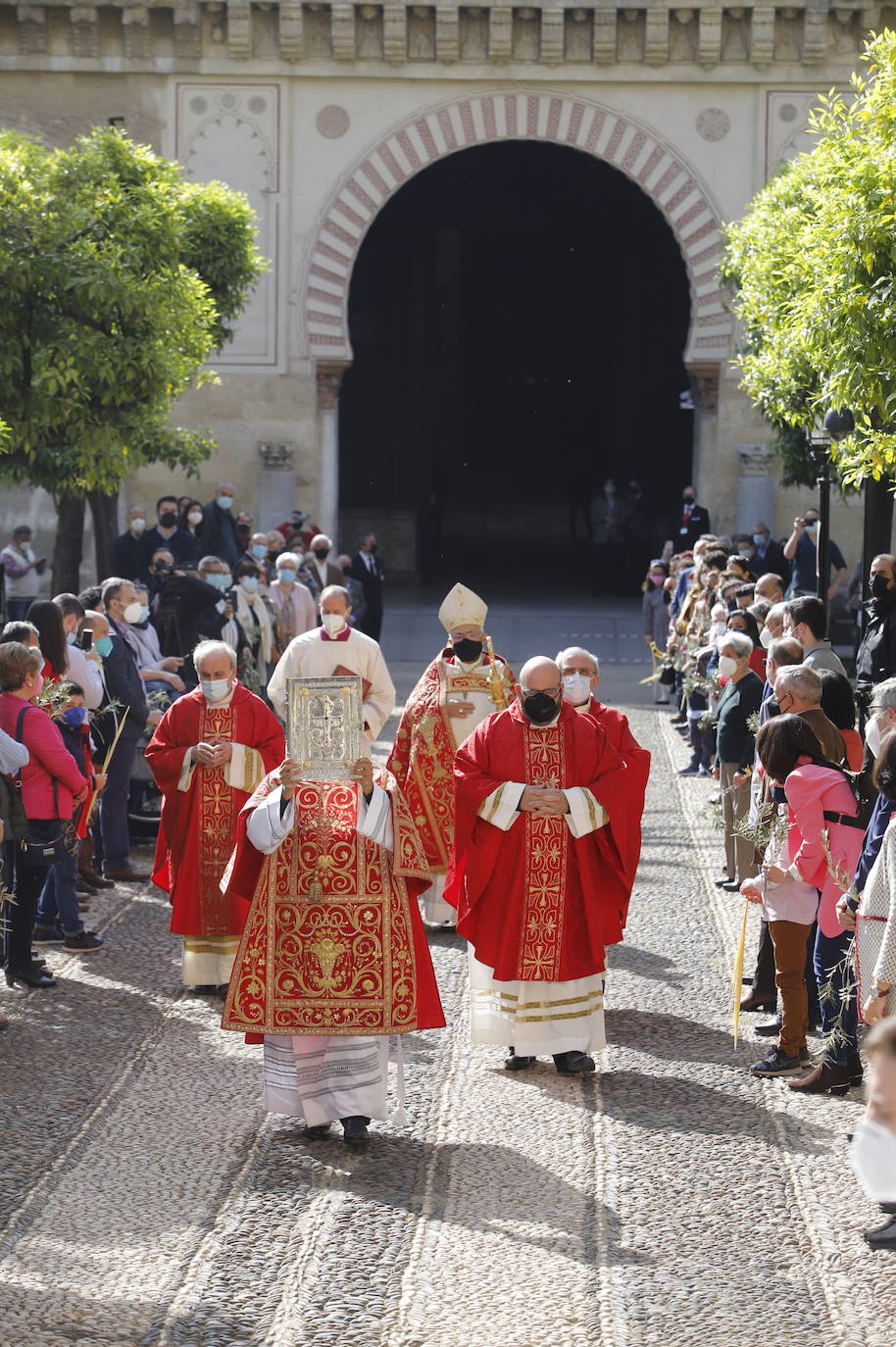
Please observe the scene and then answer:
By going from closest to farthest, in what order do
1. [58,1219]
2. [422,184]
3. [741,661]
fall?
[58,1219], [741,661], [422,184]

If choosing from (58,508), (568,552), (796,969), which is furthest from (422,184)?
(796,969)

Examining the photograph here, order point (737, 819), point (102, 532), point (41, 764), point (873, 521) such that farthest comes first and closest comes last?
point (102, 532), point (873, 521), point (737, 819), point (41, 764)

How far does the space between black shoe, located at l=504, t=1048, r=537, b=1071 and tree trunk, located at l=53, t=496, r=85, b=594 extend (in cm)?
841

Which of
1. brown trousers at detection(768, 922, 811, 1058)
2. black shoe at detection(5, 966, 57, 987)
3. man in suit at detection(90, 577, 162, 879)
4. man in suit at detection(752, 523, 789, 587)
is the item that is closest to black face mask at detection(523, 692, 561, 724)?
brown trousers at detection(768, 922, 811, 1058)

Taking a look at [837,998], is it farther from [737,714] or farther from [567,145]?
[567,145]

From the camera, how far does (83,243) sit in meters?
13.1

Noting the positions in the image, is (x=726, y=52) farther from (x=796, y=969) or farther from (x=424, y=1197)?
(x=424, y=1197)

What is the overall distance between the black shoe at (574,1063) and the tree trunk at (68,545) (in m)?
8.54

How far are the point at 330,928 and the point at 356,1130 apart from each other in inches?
24.8

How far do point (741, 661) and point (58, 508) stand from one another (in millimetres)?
7178

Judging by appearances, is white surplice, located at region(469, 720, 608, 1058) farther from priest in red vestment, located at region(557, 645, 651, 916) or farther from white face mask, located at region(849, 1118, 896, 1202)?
white face mask, located at region(849, 1118, 896, 1202)

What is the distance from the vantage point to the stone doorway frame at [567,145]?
67.4 feet

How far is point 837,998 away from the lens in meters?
6.53

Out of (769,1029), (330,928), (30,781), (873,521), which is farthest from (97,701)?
(873,521)
